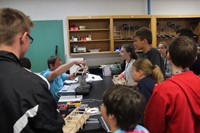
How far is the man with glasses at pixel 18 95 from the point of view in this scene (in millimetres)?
838

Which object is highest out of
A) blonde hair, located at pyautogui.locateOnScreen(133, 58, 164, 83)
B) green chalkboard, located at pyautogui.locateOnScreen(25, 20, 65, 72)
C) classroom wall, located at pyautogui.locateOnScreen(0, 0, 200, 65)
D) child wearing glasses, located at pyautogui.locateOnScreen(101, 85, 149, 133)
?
classroom wall, located at pyautogui.locateOnScreen(0, 0, 200, 65)

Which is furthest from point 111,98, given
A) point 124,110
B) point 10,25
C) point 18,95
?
point 10,25

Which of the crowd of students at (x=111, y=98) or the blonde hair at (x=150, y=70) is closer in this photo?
the crowd of students at (x=111, y=98)

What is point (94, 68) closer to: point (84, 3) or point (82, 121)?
point (84, 3)

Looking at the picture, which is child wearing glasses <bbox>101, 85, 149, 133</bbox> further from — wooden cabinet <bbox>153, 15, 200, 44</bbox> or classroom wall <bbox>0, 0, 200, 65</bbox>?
wooden cabinet <bbox>153, 15, 200, 44</bbox>

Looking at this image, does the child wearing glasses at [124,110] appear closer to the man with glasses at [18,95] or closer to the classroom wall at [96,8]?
the man with glasses at [18,95]

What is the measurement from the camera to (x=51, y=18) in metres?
5.17

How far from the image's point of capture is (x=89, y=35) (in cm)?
527

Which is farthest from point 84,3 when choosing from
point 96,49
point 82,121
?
point 82,121

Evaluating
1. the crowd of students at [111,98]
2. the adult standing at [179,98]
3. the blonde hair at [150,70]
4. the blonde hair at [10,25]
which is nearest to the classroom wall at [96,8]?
the blonde hair at [150,70]

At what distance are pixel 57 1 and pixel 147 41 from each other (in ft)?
10.3

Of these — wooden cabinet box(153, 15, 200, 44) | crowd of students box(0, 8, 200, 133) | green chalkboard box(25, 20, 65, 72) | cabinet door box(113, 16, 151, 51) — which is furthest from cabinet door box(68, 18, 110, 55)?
crowd of students box(0, 8, 200, 133)

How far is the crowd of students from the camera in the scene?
845 millimetres

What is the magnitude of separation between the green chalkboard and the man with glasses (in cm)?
425
